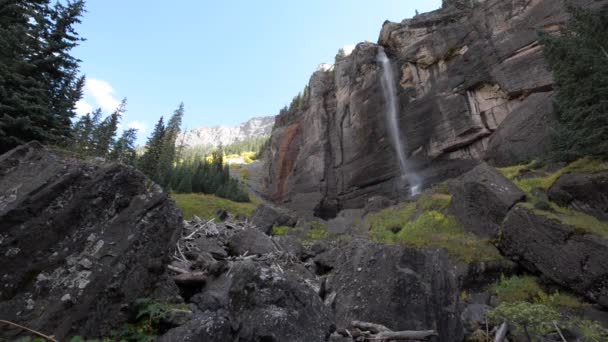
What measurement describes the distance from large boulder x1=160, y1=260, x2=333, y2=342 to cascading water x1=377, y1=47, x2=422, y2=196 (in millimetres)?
27755

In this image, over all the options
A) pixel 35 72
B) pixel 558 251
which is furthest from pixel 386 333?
pixel 35 72

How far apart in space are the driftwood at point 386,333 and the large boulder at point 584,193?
1039cm

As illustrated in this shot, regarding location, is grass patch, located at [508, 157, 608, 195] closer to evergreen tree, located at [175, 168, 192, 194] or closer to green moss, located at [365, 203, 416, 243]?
green moss, located at [365, 203, 416, 243]

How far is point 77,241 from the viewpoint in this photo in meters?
6.00

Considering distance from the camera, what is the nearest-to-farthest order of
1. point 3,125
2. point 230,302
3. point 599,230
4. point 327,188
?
1. point 230,302
2. point 599,230
3. point 3,125
4. point 327,188

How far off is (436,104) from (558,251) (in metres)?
24.4

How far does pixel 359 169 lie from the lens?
37.7 m

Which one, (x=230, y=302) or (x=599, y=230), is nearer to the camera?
(x=230, y=302)

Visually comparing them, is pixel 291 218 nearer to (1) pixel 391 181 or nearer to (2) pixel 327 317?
(1) pixel 391 181

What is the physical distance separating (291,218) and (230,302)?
19957 millimetres

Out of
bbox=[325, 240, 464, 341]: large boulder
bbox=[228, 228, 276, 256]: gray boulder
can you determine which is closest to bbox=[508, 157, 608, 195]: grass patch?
bbox=[325, 240, 464, 341]: large boulder

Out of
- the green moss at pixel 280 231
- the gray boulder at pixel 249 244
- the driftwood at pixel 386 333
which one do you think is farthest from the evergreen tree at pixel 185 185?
the driftwood at pixel 386 333

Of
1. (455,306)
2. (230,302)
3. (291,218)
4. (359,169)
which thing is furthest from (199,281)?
(359,169)

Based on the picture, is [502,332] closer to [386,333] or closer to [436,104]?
A: [386,333]
